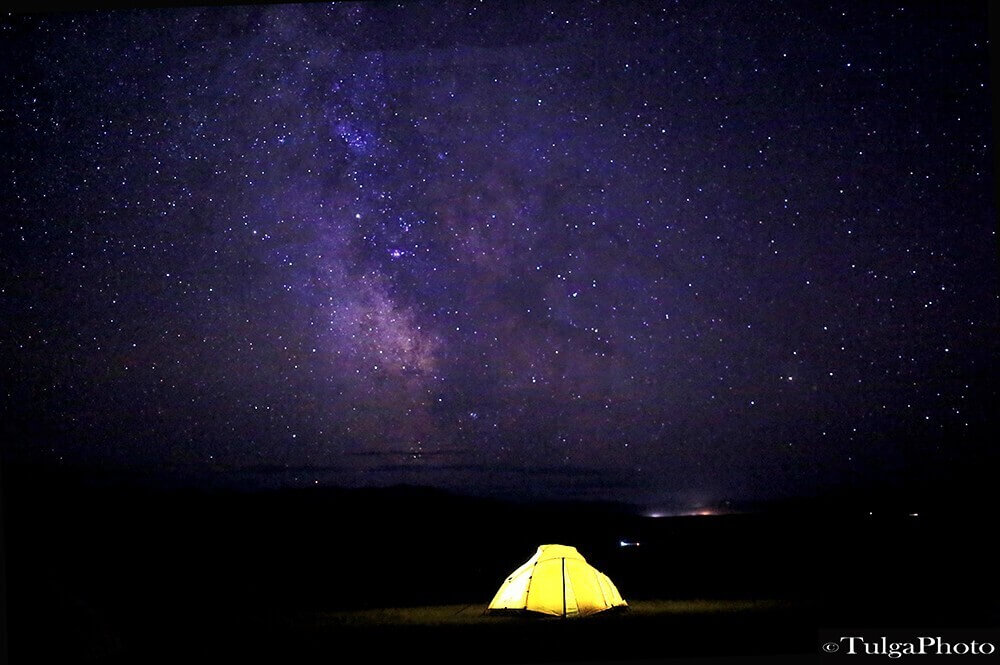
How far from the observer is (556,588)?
9711mm

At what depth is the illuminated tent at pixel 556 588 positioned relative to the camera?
9.68 meters

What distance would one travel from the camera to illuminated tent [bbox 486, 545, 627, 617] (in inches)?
381

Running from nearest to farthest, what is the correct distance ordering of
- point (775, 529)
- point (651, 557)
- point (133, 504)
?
point (133, 504), point (651, 557), point (775, 529)

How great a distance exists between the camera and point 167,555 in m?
16.2

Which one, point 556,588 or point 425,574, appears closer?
point 556,588

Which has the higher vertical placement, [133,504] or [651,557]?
[133,504]

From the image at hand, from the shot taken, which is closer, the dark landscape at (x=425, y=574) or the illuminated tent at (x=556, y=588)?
the dark landscape at (x=425, y=574)

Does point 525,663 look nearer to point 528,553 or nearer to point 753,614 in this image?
point 753,614

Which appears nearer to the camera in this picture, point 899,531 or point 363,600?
point 363,600

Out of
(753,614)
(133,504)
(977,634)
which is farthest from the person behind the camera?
(133,504)

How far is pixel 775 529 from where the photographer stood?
70.4 feet

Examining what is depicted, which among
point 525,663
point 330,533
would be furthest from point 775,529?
point 525,663

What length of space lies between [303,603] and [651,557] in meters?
8.30

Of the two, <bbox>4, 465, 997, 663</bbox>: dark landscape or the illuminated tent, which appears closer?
<bbox>4, 465, 997, 663</bbox>: dark landscape
